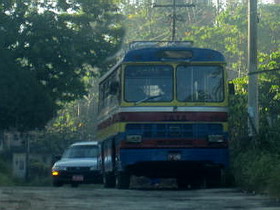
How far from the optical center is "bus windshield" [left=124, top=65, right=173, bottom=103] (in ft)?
72.6

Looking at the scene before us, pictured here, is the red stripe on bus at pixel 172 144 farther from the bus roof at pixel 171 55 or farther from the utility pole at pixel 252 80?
the bus roof at pixel 171 55

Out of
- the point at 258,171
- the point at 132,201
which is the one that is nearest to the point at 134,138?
the point at 258,171

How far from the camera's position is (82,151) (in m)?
31.9

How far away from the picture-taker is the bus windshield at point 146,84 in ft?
72.6

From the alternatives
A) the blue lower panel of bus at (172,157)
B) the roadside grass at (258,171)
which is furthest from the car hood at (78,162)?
the blue lower panel of bus at (172,157)

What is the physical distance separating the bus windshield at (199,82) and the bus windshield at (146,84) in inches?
10.6

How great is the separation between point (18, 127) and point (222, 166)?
81.5 feet

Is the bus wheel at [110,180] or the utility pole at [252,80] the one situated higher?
the utility pole at [252,80]

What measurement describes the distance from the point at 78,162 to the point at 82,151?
130 centimetres

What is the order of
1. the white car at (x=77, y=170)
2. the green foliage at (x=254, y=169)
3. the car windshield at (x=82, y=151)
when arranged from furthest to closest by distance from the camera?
the car windshield at (x=82, y=151) → the white car at (x=77, y=170) → the green foliage at (x=254, y=169)

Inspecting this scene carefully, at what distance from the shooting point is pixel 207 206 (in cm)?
1508

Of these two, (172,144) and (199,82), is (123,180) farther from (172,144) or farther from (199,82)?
(199,82)

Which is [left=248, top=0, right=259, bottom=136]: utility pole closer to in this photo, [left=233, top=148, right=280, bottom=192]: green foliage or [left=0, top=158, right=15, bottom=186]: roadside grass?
[left=233, top=148, right=280, bottom=192]: green foliage

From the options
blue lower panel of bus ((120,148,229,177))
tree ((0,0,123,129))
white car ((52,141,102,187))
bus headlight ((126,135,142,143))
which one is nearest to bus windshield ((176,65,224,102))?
blue lower panel of bus ((120,148,229,177))
